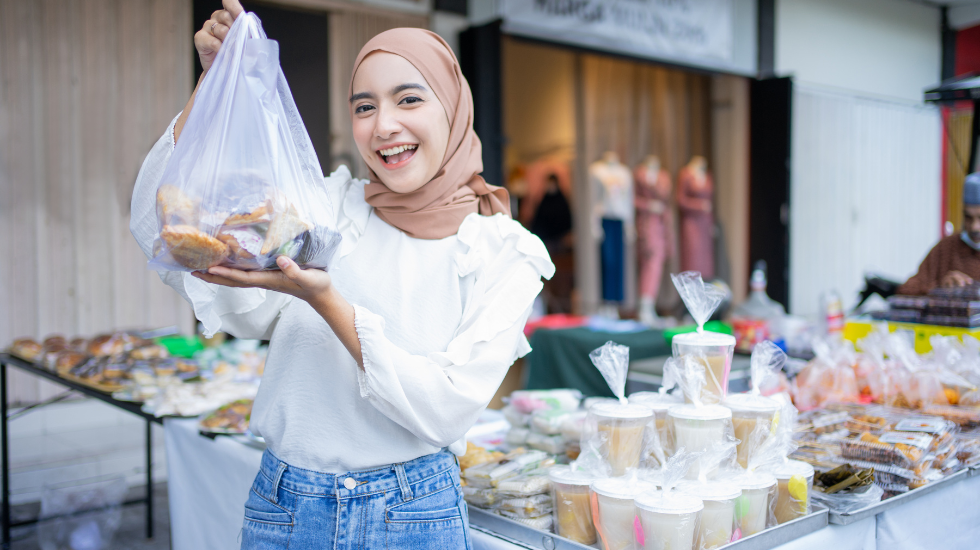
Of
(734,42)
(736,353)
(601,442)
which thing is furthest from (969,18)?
(601,442)

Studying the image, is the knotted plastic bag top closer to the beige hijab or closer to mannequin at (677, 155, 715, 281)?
the beige hijab

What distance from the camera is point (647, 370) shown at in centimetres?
272

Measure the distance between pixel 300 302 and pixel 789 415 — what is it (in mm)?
949

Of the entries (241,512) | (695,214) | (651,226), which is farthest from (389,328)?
(695,214)

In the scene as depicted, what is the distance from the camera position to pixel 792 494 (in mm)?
1317

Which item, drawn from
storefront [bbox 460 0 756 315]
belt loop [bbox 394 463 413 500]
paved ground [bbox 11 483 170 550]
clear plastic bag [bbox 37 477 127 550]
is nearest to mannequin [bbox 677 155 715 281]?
storefront [bbox 460 0 756 315]

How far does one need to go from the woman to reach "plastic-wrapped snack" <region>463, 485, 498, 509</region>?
23cm

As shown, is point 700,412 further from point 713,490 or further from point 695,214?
point 695,214

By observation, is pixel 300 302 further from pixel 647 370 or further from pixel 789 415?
pixel 647 370

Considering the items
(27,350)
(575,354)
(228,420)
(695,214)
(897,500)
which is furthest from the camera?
(695,214)

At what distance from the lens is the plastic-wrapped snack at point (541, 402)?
185 cm

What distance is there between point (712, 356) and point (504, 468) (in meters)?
0.46

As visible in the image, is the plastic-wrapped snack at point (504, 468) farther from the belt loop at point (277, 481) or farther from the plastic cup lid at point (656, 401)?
the belt loop at point (277, 481)

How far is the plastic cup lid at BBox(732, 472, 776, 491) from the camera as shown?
4.12 feet
